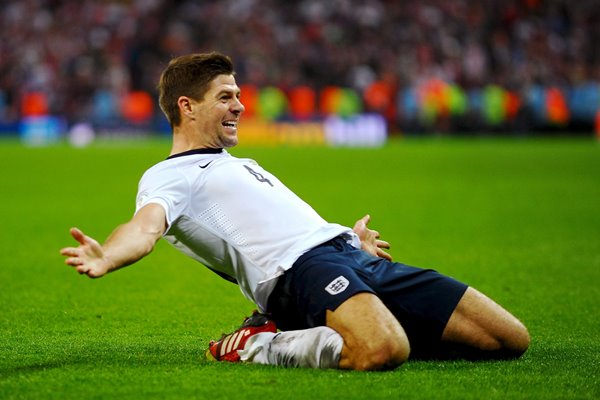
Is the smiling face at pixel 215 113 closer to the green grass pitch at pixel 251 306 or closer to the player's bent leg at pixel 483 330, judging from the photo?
the green grass pitch at pixel 251 306

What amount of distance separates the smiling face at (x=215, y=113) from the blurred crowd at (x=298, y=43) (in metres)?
28.0

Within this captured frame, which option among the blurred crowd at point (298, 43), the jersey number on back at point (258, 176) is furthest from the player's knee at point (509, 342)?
the blurred crowd at point (298, 43)

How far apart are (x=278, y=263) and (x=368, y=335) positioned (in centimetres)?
64

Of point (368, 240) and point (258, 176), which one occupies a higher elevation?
point (258, 176)

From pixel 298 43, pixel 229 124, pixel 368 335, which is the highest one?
pixel 229 124

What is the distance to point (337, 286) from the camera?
17.1 feet

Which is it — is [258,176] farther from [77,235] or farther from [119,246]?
[77,235]

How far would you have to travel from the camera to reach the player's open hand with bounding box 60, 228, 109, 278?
179 inches

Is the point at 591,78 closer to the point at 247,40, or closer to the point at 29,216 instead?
the point at 247,40

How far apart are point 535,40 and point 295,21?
783cm

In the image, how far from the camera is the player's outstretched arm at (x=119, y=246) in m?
4.58

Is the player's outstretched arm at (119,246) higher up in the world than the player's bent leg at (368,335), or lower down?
higher up

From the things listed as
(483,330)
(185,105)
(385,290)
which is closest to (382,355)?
(385,290)

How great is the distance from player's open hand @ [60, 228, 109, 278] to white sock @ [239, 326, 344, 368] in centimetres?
100
